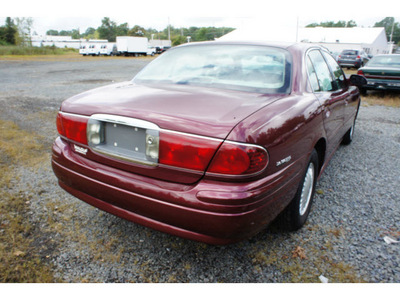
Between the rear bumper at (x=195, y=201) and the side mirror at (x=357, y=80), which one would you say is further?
the side mirror at (x=357, y=80)

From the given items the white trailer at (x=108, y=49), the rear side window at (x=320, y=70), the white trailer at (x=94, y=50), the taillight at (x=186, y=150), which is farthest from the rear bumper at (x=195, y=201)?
the white trailer at (x=108, y=49)

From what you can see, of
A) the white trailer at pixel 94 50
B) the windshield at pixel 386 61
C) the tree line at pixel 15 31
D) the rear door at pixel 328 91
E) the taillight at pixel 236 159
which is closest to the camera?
the taillight at pixel 236 159

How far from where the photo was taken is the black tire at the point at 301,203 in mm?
2350

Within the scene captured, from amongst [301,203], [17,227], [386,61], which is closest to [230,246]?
[301,203]

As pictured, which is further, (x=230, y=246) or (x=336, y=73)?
(x=336, y=73)

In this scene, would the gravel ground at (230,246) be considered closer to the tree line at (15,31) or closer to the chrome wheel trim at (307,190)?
the chrome wheel trim at (307,190)

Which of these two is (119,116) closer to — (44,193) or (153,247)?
(153,247)

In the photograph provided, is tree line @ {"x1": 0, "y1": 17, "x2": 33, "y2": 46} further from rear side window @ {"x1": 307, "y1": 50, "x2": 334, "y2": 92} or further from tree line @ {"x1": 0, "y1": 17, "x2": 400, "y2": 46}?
rear side window @ {"x1": 307, "y1": 50, "x2": 334, "y2": 92}

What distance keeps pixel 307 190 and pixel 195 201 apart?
1.30 m

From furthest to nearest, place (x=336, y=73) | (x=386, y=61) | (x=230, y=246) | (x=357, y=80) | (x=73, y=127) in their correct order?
(x=386, y=61)
(x=357, y=80)
(x=336, y=73)
(x=230, y=246)
(x=73, y=127)

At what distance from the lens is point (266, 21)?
47188mm

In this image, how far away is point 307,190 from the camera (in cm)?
263

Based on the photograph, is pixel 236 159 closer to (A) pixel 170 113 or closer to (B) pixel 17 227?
(A) pixel 170 113

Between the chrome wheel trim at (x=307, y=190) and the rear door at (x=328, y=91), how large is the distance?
0.43m
